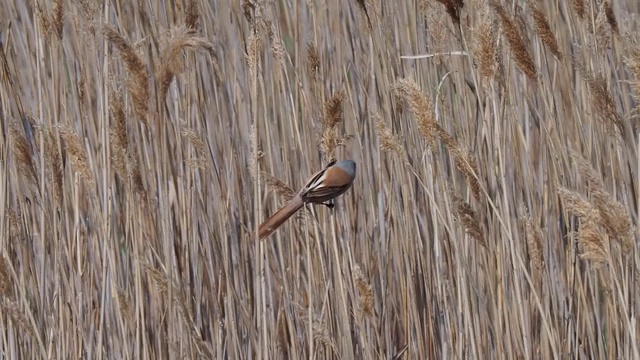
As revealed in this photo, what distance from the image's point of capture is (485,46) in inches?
67.7

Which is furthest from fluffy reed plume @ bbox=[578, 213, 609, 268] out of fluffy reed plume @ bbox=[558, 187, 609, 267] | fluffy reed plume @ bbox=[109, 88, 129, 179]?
fluffy reed plume @ bbox=[109, 88, 129, 179]

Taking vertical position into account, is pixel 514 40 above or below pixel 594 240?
above

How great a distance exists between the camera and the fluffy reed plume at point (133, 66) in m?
1.67

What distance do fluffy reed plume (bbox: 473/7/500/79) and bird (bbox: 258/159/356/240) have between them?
0.43 metres

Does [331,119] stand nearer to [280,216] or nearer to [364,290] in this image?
[280,216]

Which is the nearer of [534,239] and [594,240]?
[594,240]

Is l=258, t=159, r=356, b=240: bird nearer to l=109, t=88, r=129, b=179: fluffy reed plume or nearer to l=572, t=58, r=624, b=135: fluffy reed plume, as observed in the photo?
l=109, t=88, r=129, b=179: fluffy reed plume

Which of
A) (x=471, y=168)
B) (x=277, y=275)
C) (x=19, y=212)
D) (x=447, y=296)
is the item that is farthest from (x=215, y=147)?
(x=471, y=168)

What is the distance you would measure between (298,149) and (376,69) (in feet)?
1.07

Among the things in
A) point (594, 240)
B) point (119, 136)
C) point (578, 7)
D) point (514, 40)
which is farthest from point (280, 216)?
point (578, 7)

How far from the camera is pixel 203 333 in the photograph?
98.0 inches

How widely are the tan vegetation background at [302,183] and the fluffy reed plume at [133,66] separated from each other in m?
0.23

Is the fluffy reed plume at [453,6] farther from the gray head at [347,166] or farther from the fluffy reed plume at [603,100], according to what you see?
the gray head at [347,166]

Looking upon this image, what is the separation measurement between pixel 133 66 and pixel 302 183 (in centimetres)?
97
